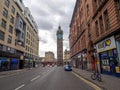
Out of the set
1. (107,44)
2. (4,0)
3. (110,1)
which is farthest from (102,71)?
(4,0)

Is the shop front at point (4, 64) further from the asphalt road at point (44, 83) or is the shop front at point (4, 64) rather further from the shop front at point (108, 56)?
the shop front at point (108, 56)

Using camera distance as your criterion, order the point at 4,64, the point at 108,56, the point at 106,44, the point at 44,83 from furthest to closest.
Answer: the point at 4,64, the point at 106,44, the point at 108,56, the point at 44,83

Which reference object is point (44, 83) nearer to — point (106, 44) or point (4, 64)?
point (106, 44)

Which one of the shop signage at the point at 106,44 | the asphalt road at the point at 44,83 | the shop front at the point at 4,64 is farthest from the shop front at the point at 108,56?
the shop front at the point at 4,64

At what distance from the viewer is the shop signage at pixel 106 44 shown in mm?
15491

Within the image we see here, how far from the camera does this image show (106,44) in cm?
1730

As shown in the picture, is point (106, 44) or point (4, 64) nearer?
point (106, 44)

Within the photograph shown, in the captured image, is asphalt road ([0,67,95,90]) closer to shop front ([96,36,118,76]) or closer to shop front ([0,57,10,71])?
shop front ([96,36,118,76])

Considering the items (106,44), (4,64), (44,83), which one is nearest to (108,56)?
(106,44)

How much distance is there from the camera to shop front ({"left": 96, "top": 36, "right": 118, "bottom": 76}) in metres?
15.1

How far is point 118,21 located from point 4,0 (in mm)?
31096

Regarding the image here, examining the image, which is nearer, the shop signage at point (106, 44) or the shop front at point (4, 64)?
the shop signage at point (106, 44)

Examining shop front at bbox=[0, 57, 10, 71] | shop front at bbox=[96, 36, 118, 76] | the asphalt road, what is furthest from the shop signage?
shop front at bbox=[0, 57, 10, 71]

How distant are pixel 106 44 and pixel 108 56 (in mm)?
1726
